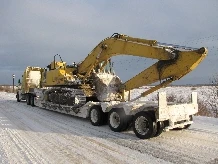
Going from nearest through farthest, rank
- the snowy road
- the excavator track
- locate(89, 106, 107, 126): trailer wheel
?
the snowy road < locate(89, 106, 107, 126): trailer wheel < the excavator track

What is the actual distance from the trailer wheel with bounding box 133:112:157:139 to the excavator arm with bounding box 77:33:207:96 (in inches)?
74.2

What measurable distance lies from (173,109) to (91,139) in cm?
252

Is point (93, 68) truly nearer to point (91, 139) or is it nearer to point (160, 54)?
point (160, 54)

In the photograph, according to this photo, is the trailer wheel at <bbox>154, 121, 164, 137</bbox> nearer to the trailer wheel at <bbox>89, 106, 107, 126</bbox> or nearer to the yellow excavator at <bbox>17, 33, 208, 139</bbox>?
the yellow excavator at <bbox>17, 33, 208, 139</bbox>

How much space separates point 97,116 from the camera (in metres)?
9.52

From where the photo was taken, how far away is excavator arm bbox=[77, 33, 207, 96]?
8062 millimetres

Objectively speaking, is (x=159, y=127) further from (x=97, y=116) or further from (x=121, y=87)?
(x=121, y=87)

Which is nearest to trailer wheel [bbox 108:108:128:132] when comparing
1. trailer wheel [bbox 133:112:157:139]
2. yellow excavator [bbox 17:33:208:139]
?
yellow excavator [bbox 17:33:208:139]

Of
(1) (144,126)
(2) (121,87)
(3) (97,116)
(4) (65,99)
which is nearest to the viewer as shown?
(1) (144,126)

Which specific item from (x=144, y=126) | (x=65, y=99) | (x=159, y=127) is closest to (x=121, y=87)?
(x=65, y=99)

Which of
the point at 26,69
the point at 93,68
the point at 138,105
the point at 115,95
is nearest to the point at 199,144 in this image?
the point at 138,105

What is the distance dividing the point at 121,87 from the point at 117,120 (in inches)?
107

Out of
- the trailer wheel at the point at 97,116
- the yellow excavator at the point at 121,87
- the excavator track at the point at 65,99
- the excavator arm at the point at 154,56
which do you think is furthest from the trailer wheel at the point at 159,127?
the excavator track at the point at 65,99

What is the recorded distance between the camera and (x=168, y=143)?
22.7 feet
